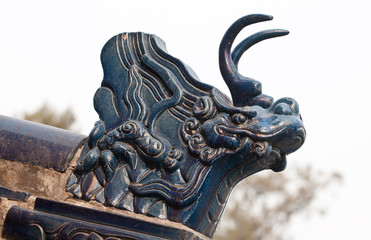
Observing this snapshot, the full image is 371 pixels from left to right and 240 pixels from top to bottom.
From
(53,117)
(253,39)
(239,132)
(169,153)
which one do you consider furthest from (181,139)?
(53,117)

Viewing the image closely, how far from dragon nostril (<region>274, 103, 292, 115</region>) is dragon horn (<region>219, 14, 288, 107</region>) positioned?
0.37 ft

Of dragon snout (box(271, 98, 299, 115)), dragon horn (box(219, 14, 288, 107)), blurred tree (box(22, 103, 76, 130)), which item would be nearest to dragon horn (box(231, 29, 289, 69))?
dragon horn (box(219, 14, 288, 107))

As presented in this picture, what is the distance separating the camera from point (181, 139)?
201 cm

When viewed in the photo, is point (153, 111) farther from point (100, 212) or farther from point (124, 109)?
point (100, 212)

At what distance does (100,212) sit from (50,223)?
18 centimetres

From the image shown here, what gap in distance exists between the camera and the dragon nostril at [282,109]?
1991 mm

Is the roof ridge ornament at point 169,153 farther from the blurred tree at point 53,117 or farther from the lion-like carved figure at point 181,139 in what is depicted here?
the blurred tree at point 53,117

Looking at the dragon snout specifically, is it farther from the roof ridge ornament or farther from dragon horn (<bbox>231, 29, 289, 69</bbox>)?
dragon horn (<bbox>231, 29, 289, 69</bbox>)

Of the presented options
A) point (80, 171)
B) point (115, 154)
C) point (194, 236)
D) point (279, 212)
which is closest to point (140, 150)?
point (115, 154)

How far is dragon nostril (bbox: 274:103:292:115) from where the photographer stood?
6.53ft

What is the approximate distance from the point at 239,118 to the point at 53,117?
12.8 meters

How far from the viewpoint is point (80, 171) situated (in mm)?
2021

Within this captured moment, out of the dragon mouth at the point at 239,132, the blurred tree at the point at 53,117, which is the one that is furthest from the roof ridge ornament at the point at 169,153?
the blurred tree at the point at 53,117

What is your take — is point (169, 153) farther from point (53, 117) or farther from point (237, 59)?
point (53, 117)
